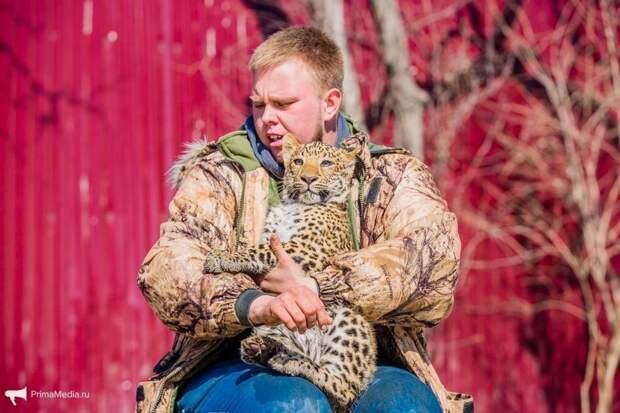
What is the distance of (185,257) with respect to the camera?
2768 millimetres

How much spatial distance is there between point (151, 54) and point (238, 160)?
3182mm

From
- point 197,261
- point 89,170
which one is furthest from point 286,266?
point 89,170

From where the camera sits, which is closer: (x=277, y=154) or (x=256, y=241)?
(x=256, y=241)

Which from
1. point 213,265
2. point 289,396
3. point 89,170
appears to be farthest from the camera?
point 89,170

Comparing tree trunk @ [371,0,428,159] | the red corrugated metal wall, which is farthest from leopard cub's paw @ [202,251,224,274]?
tree trunk @ [371,0,428,159]

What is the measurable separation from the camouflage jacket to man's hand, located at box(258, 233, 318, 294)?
5 centimetres

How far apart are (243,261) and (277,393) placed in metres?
0.38

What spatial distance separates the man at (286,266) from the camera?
8.68 ft

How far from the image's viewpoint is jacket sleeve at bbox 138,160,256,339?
270 centimetres

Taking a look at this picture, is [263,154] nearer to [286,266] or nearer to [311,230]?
[311,230]

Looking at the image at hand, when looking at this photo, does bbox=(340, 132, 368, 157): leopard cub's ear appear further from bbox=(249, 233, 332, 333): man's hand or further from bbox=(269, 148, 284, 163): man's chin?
bbox=(249, 233, 332, 333): man's hand

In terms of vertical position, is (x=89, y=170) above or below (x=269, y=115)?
above

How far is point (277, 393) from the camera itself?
8.39ft

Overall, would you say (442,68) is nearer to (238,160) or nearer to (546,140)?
(546,140)
